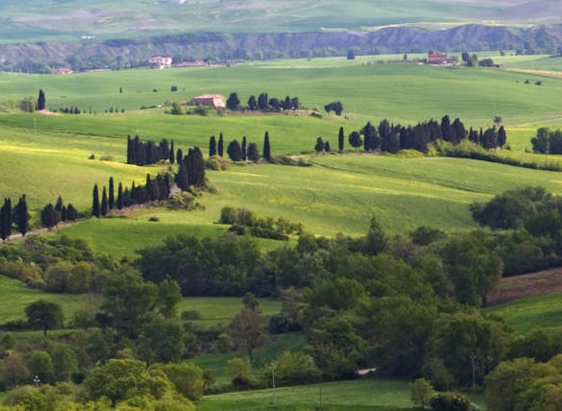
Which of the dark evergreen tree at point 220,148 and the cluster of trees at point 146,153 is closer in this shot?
the cluster of trees at point 146,153

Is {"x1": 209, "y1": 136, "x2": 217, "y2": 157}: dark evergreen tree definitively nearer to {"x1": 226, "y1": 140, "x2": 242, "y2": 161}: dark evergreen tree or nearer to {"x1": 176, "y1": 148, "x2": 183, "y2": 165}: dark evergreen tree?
{"x1": 226, "y1": 140, "x2": 242, "y2": 161}: dark evergreen tree

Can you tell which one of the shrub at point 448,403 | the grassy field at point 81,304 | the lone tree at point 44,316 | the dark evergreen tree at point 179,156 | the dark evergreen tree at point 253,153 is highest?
the shrub at point 448,403

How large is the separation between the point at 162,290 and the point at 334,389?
19.3 metres

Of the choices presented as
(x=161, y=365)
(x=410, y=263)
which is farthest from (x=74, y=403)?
(x=410, y=263)

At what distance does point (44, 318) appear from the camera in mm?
86688

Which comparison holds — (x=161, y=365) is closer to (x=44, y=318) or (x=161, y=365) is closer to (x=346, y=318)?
(x=346, y=318)

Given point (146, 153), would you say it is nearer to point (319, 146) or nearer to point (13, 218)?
point (319, 146)

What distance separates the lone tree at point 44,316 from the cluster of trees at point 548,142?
265 ft

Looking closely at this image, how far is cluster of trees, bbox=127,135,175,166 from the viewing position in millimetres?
141000

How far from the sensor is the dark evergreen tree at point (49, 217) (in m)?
111

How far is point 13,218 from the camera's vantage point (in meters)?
111

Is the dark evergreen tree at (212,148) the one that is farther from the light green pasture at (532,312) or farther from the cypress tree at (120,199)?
the light green pasture at (532,312)

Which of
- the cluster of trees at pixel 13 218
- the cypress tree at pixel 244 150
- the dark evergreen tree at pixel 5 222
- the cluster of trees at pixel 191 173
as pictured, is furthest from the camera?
the cypress tree at pixel 244 150

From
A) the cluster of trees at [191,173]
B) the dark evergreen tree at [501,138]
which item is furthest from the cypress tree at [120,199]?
the dark evergreen tree at [501,138]
